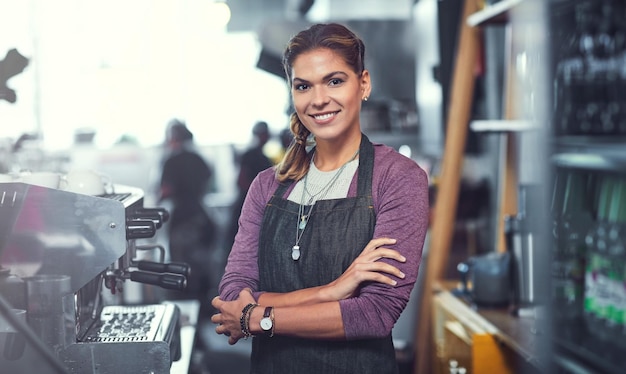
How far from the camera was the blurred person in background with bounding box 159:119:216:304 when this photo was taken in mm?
6113

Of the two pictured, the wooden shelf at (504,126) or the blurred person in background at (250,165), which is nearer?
the wooden shelf at (504,126)

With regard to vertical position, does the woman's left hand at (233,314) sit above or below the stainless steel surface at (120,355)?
above

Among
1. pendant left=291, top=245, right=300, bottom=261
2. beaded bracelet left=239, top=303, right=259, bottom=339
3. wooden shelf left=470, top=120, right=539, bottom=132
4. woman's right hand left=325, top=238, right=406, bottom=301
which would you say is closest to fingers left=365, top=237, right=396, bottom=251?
woman's right hand left=325, top=238, right=406, bottom=301

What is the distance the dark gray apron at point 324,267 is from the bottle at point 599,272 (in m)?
0.57

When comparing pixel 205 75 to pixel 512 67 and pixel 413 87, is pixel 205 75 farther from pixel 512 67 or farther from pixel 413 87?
pixel 512 67

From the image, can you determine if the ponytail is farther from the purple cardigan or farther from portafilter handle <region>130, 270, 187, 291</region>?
portafilter handle <region>130, 270, 187, 291</region>

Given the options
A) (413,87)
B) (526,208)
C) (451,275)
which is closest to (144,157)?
(413,87)

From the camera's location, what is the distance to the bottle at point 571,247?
7.09ft

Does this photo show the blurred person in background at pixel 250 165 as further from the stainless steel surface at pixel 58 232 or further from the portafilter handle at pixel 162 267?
the stainless steel surface at pixel 58 232

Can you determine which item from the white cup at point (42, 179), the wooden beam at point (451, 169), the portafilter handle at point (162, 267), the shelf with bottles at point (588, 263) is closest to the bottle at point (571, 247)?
the shelf with bottles at point (588, 263)

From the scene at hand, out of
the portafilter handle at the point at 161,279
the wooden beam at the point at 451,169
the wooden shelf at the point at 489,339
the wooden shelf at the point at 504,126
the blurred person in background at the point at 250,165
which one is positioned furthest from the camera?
the blurred person in background at the point at 250,165

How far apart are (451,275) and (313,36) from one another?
2.79m

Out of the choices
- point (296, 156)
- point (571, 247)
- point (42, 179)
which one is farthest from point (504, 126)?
point (42, 179)

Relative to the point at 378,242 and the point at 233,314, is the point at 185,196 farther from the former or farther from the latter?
the point at 378,242
